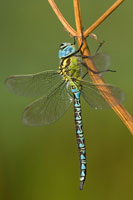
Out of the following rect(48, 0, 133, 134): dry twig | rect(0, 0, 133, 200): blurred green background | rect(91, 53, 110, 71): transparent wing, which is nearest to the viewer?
rect(48, 0, 133, 134): dry twig

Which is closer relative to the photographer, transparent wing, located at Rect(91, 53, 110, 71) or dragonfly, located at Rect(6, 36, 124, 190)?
transparent wing, located at Rect(91, 53, 110, 71)

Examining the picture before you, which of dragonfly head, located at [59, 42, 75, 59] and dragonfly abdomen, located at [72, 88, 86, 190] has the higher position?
dragonfly head, located at [59, 42, 75, 59]

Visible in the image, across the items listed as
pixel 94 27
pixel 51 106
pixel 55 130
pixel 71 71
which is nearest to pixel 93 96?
pixel 71 71

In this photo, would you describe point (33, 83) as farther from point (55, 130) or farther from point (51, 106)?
point (55, 130)

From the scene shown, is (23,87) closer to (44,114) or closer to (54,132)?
(44,114)

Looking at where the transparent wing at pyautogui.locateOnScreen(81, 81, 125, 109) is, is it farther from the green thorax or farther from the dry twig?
the dry twig

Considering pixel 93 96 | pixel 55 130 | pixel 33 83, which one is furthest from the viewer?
pixel 55 130

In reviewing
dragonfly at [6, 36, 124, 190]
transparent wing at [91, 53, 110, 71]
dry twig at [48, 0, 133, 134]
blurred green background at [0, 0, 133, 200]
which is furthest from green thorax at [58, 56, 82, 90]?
blurred green background at [0, 0, 133, 200]

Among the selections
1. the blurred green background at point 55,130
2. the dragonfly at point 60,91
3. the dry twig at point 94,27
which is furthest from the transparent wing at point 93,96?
the blurred green background at point 55,130
